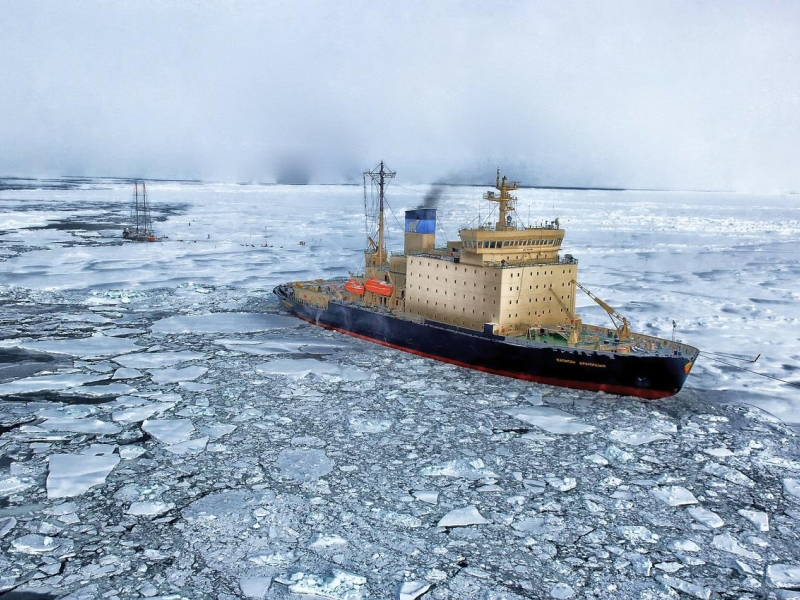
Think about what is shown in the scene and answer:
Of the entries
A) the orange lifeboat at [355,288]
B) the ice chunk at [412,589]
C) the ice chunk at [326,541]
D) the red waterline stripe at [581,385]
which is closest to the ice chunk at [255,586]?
the ice chunk at [326,541]

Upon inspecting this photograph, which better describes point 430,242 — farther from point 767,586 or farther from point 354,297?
point 767,586

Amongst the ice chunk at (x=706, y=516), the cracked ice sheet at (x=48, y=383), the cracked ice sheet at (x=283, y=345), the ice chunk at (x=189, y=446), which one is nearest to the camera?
the ice chunk at (x=706, y=516)

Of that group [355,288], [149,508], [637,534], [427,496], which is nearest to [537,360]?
[427,496]

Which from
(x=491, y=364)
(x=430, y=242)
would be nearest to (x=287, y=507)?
(x=491, y=364)

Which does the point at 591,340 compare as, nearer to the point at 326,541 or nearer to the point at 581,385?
the point at 581,385

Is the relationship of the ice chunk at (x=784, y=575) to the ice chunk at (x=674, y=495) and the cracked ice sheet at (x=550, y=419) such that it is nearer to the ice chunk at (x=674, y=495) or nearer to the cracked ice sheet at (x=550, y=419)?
the ice chunk at (x=674, y=495)
